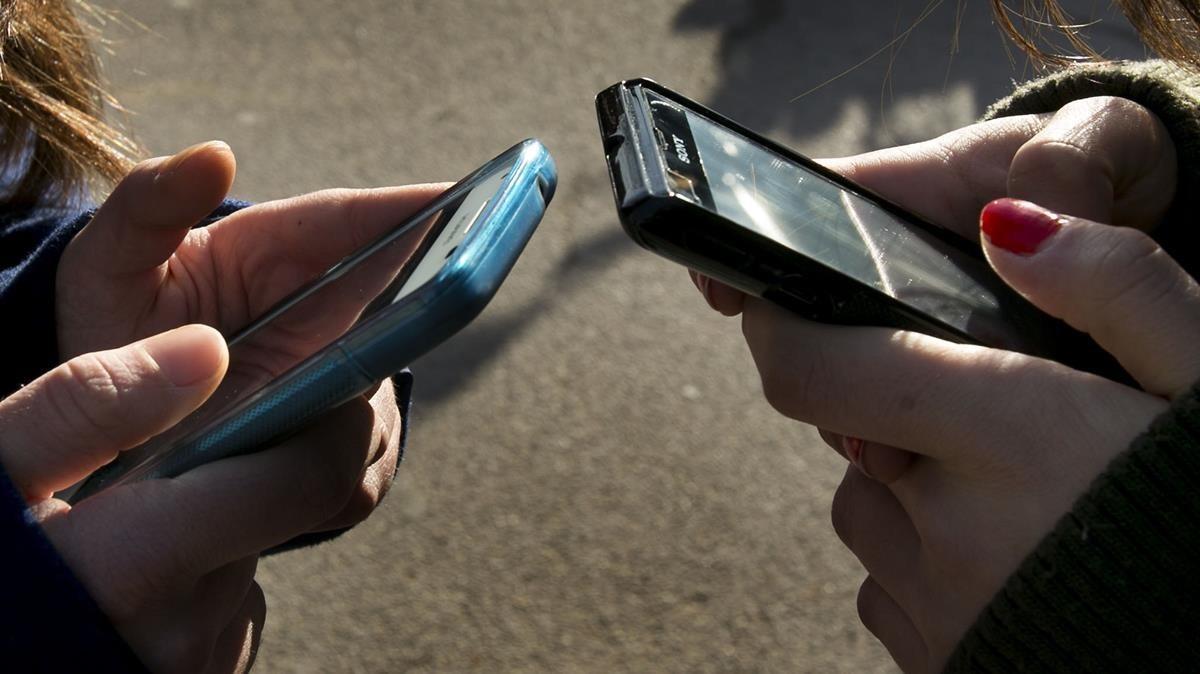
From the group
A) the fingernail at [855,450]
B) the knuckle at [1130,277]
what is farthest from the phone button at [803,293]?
the knuckle at [1130,277]

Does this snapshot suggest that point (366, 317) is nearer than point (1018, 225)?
Yes

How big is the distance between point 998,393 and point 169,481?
0.83m

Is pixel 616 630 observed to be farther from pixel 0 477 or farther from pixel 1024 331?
pixel 0 477

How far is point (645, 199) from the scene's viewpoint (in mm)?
1143

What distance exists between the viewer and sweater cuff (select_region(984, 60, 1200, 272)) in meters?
1.51

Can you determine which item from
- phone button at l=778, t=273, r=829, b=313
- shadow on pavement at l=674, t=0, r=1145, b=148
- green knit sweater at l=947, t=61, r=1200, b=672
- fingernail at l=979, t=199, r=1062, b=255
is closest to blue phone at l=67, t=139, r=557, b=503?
phone button at l=778, t=273, r=829, b=313

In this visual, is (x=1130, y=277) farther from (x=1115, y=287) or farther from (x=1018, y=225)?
(x=1018, y=225)

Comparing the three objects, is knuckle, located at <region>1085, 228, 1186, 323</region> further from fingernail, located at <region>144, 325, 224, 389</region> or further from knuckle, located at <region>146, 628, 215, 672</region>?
knuckle, located at <region>146, 628, 215, 672</region>

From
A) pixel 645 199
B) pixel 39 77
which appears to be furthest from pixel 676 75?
pixel 645 199

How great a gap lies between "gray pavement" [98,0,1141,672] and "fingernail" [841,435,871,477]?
623 mm

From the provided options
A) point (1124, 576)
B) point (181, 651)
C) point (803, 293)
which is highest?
point (803, 293)

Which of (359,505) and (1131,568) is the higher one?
(1131,568)

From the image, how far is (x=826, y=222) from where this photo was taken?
4.42ft

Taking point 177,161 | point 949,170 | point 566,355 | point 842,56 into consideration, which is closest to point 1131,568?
point 949,170
